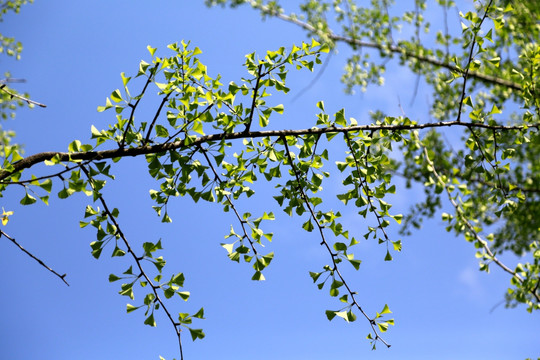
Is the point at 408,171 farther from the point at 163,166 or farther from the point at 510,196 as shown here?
the point at 163,166

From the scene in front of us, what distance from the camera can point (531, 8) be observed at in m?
6.60

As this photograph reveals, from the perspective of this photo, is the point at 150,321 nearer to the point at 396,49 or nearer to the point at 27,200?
the point at 27,200

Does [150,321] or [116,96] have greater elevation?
[116,96]

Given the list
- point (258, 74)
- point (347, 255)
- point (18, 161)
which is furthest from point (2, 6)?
point (347, 255)

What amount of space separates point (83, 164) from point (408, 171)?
7.15 metres

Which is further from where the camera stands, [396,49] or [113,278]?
[396,49]

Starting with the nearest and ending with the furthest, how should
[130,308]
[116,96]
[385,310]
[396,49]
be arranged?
[116,96]
[130,308]
[385,310]
[396,49]

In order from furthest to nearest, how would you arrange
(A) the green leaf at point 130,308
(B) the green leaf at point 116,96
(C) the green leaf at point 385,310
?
1. (C) the green leaf at point 385,310
2. (A) the green leaf at point 130,308
3. (B) the green leaf at point 116,96

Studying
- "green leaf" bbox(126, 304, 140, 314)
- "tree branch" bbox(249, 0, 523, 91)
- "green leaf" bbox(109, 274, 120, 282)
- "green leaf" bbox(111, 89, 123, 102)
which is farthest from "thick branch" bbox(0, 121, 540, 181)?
"tree branch" bbox(249, 0, 523, 91)

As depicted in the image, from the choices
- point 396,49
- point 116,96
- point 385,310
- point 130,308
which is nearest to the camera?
point 116,96

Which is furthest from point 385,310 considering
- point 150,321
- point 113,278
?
point 113,278

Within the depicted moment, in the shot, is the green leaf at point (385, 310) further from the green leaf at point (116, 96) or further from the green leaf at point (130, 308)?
the green leaf at point (116, 96)

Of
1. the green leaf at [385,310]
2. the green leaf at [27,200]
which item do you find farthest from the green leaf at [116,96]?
the green leaf at [385,310]

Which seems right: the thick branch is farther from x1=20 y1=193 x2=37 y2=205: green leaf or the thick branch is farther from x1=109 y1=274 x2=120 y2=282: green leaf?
x1=109 y1=274 x2=120 y2=282: green leaf
